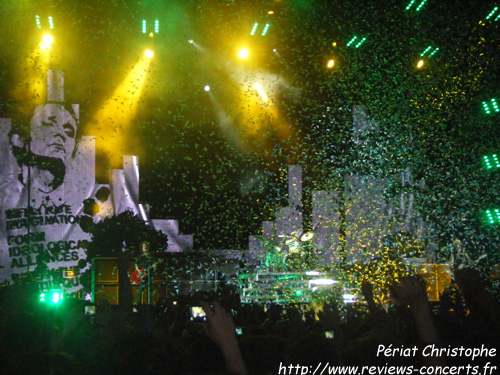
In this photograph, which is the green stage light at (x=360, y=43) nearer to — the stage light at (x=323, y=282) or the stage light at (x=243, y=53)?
the stage light at (x=243, y=53)

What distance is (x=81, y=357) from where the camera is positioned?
2146 mm

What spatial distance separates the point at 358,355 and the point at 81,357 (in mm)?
1049

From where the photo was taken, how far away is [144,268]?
8.99 m

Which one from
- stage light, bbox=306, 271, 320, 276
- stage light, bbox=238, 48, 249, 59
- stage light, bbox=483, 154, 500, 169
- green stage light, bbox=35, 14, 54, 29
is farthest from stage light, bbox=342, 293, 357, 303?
green stage light, bbox=35, 14, 54, 29

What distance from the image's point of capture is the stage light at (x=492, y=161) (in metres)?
7.74

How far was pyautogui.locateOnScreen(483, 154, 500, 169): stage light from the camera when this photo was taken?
774 cm

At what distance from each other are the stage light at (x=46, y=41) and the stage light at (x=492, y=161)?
6557mm

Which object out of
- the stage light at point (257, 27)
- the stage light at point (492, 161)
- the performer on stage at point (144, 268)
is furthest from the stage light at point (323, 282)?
the stage light at point (257, 27)

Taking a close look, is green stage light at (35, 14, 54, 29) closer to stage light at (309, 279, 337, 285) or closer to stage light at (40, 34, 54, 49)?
stage light at (40, 34, 54, 49)

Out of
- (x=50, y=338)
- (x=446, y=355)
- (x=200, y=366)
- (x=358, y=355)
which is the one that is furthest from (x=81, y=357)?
(x=446, y=355)

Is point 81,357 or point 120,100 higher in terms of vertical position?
point 120,100

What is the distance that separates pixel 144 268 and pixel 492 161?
543cm

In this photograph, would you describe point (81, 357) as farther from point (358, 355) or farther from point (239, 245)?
point (239, 245)

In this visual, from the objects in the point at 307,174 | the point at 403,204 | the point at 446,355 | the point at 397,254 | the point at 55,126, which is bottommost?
the point at 446,355
